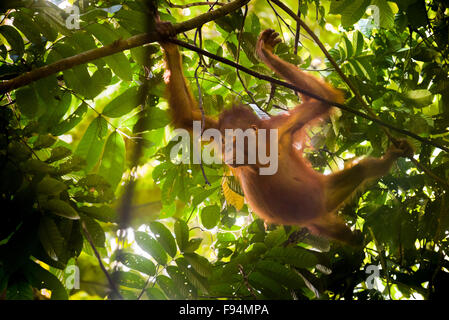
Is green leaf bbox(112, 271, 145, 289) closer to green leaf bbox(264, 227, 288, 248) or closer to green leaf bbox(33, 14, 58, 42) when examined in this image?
green leaf bbox(264, 227, 288, 248)

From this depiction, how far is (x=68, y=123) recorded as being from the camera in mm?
2270

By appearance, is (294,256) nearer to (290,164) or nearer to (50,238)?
(290,164)

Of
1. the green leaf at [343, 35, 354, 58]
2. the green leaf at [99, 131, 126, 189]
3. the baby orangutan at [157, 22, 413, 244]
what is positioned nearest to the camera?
the green leaf at [99, 131, 126, 189]

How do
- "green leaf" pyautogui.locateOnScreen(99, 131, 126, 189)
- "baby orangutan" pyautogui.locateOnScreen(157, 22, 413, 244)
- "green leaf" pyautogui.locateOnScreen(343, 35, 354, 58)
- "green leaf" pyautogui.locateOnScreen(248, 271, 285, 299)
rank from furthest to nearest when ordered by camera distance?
"green leaf" pyautogui.locateOnScreen(343, 35, 354, 58) → "baby orangutan" pyautogui.locateOnScreen(157, 22, 413, 244) → "green leaf" pyautogui.locateOnScreen(248, 271, 285, 299) → "green leaf" pyautogui.locateOnScreen(99, 131, 126, 189)

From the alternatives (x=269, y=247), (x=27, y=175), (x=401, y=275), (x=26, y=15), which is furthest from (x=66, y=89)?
(x=401, y=275)

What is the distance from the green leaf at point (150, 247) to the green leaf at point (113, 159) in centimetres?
35

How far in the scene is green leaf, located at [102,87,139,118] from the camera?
2.29m

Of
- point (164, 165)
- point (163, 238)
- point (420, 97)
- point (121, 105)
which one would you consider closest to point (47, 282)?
Result: point (163, 238)

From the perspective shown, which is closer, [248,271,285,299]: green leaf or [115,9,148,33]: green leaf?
[115,9,148,33]: green leaf

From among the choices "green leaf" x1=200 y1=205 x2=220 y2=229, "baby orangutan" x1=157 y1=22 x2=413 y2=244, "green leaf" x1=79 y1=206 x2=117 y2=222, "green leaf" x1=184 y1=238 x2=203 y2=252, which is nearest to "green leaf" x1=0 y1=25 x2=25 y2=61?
"baby orangutan" x1=157 y1=22 x2=413 y2=244

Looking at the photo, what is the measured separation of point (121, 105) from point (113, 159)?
12.7 inches

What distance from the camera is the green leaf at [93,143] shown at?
2.25 m

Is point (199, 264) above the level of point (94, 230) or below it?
below

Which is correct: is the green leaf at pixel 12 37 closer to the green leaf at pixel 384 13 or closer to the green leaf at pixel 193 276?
the green leaf at pixel 193 276
